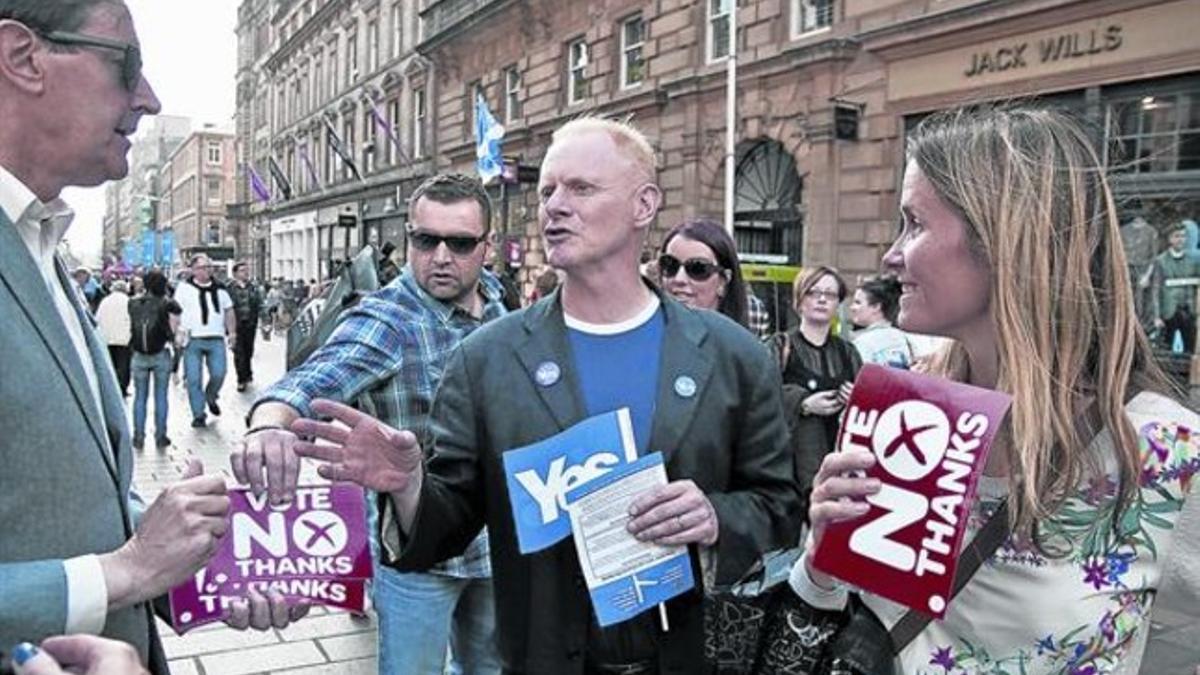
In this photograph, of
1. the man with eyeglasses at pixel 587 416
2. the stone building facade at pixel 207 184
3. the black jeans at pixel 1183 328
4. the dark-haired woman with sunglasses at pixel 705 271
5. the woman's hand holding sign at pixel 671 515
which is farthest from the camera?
the stone building facade at pixel 207 184

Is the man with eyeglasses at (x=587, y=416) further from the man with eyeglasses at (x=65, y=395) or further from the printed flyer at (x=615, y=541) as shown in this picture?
the man with eyeglasses at (x=65, y=395)

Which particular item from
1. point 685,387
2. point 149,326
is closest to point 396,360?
point 685,387

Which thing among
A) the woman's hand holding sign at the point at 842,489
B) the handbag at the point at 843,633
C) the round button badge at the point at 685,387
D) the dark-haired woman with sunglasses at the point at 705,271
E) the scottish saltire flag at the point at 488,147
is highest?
the scottish saltire flag at the point at 488,147

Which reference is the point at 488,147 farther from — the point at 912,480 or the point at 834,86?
the point at 912,480

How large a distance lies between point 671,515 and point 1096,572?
0.77 m

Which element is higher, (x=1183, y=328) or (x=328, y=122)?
(x=328, y=122)

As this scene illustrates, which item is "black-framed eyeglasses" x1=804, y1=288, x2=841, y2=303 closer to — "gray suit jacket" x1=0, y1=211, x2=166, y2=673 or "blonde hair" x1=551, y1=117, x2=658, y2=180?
"blonde hair" x1=551, y1=117, x2=658, y2=180

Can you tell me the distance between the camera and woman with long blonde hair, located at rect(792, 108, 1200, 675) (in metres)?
1.64

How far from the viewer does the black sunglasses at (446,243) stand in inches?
135

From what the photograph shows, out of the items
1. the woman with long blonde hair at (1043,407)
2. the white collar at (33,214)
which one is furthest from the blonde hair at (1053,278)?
the white collar at (33,214)

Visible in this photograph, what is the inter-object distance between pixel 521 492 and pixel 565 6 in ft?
76.5

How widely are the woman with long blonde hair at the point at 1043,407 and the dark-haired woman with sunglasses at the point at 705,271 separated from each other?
2.40 m

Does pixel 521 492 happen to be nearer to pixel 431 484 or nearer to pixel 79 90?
pixel 431 484

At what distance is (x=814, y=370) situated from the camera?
5.43 m
